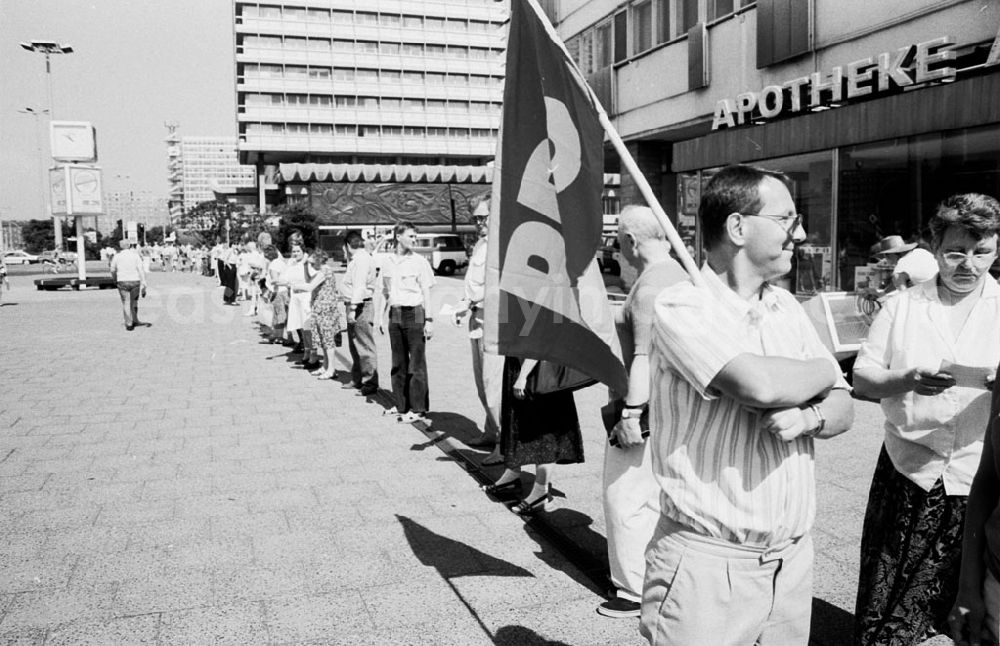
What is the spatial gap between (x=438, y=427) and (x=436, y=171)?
73.4 metres

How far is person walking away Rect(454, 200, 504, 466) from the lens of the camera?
6.62m

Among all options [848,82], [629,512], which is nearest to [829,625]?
[629,512]

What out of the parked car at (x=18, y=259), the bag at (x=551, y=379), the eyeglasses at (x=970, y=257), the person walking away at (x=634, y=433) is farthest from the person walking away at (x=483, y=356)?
the parked car at (x=18, y=259)

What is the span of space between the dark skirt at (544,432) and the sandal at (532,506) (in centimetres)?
43

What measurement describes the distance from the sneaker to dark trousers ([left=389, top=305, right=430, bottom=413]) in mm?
4569

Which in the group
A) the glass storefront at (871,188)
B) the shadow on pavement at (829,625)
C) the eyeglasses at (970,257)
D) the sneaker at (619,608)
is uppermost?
the glass storefront at (871,188)

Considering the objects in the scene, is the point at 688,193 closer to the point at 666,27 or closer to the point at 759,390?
the point at 666,27

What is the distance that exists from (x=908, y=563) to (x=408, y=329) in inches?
227

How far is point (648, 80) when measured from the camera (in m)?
20.9

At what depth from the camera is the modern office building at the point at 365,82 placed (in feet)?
285

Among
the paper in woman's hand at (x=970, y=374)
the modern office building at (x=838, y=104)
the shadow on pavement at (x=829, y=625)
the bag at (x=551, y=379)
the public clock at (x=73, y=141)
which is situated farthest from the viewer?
the public clock at (x=73, y=141)

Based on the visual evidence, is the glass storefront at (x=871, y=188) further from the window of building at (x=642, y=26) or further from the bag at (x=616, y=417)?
the bag at (x=616, y=417)

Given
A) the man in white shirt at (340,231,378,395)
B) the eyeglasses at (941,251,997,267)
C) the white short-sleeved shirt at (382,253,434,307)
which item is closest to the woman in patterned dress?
the man in white shirt at (340,231,378,395)

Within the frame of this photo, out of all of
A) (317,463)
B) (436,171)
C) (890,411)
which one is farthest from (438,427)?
(436,171)
